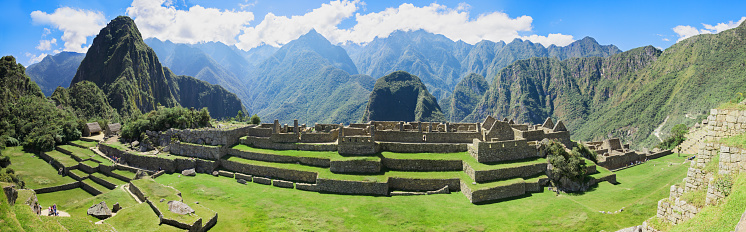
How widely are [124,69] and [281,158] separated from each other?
130487mm

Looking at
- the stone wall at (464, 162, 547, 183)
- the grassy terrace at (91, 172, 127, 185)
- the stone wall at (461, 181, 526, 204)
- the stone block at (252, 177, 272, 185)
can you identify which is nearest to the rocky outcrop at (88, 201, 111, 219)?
the stone block at (252, 177, 272, 185)

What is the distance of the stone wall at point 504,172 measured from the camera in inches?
993

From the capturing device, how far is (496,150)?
27891mm

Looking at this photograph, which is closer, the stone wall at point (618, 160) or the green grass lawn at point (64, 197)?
the green grass lawn at point (64, 197)

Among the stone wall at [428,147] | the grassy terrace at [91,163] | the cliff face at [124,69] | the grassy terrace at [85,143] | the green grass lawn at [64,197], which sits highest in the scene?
the cliff face at [124,69]

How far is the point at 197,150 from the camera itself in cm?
3406

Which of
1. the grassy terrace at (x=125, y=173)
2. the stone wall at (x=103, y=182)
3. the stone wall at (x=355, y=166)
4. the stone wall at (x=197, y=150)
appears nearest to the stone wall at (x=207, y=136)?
the stone wall at (x=197, y=150)

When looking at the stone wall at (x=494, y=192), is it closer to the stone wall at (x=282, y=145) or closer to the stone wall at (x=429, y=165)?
the stone wall at (x=429, y=165)

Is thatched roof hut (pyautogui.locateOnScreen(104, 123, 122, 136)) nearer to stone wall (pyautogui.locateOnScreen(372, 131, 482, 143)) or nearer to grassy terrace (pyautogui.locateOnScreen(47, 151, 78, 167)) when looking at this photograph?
grassy terrace (pyautogui.locateOnScreen(47, 151, 78, 167))

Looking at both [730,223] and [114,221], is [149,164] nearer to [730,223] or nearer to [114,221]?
[114,221]

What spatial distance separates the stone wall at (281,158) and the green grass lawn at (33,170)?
15670 millimetres

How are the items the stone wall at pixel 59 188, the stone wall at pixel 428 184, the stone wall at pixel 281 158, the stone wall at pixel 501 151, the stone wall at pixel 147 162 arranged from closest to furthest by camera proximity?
1. the stone wall at pixel 428 184
2. the stone wall at pixel 501 151
3. the stone wall at pixel 59 188
4. the stone wall at pixel 281 158
5. the stone wall at pixel 147 162

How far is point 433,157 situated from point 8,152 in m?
49.2

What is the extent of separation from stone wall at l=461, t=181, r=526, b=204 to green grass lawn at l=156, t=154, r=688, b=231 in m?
0.69
